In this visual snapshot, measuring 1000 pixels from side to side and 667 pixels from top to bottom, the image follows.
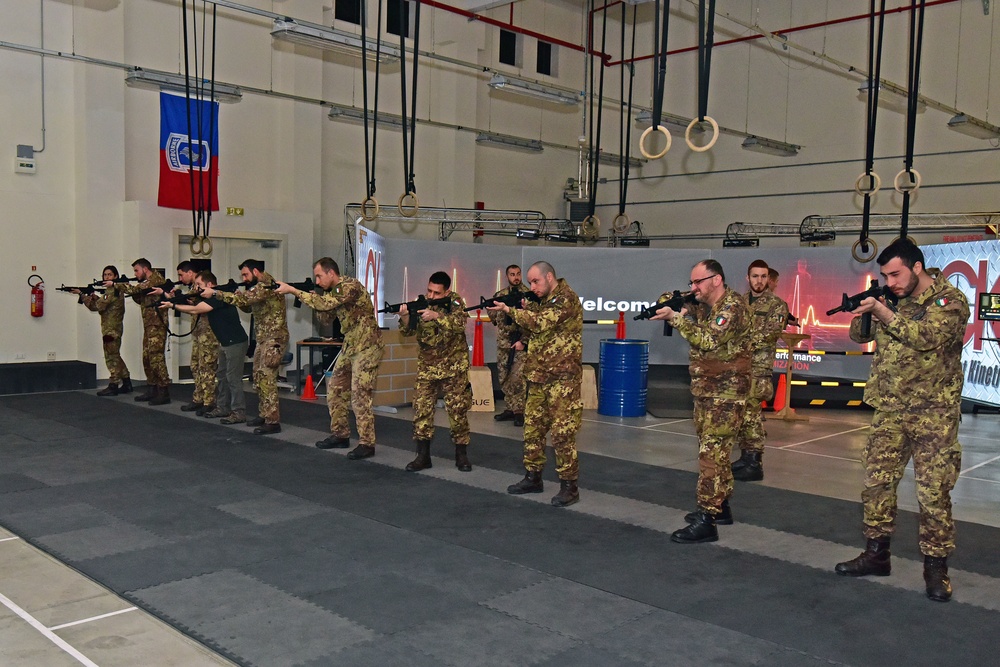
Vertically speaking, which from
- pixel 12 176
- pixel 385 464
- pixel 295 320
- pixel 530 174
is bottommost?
pixel 385 464

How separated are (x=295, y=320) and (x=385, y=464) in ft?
25.9

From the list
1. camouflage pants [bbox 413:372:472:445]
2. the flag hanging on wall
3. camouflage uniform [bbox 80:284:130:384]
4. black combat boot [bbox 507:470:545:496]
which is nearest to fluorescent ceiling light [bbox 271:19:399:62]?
the flag hanging on wall

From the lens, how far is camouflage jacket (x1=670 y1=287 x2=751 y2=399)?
5457 millimetres

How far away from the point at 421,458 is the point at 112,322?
6.47 metres

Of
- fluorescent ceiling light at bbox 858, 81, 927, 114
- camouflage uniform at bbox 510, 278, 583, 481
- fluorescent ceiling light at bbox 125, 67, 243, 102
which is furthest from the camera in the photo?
fluorescent ceiling light at bbox 858, 81, 927, 114

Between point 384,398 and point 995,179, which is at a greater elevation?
point 995,179

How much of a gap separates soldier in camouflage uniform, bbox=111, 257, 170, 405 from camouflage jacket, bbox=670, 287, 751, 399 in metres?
7.90

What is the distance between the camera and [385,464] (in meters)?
7.79

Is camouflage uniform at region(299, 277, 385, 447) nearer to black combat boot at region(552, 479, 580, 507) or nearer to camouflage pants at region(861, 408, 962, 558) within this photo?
black combat boot at region(552, 479, 580, 507)

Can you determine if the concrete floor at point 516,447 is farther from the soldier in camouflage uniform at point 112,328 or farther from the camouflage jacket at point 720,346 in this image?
the soldier in camouflage uniform at point 112,328

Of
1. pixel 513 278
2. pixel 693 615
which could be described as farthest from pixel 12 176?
pixel 693 615

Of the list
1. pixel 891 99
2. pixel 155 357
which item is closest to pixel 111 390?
pixel 155 357

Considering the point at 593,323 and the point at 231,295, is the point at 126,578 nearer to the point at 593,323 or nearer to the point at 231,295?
the point at 231,295

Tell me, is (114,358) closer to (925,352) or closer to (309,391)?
(309,391)
